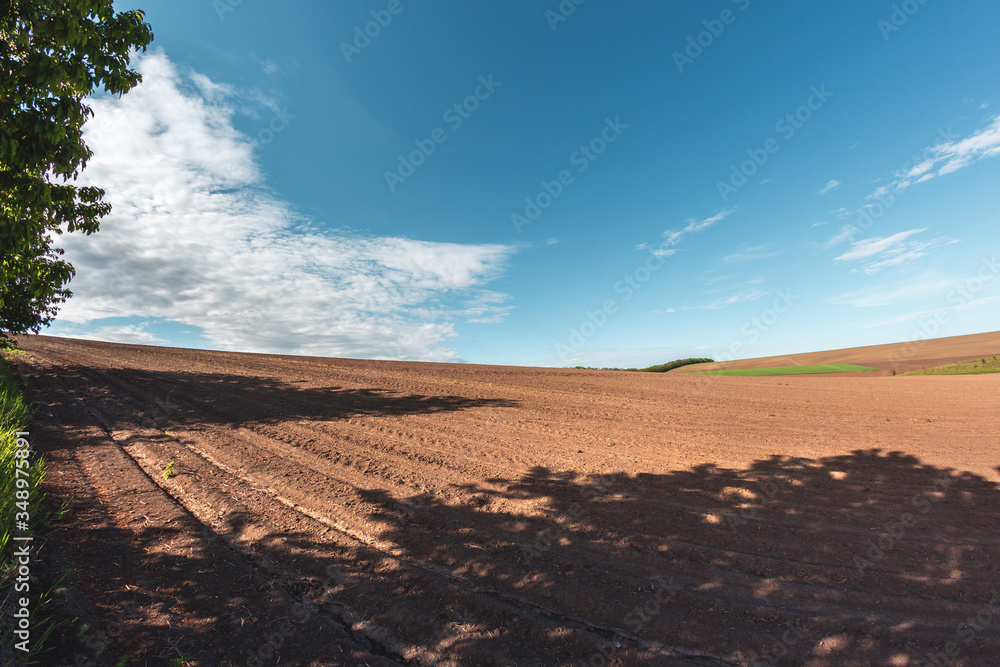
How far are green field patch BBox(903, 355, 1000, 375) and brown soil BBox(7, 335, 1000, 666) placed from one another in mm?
30700

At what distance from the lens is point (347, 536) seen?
4.81 metres

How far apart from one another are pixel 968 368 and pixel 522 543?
4496 cm

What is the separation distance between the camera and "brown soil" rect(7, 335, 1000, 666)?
320 cm

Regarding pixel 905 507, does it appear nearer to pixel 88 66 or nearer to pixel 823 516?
pixel 823 516

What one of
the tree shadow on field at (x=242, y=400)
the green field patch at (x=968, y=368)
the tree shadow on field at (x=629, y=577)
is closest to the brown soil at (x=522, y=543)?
the tree shadow on field at (x=629, y=577)

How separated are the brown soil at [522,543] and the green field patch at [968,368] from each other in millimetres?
30700

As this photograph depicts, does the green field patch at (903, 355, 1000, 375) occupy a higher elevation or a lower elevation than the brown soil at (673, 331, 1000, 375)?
lower

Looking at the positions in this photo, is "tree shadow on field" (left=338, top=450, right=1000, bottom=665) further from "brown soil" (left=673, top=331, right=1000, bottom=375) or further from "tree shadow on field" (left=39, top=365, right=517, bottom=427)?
"brown soil" (left=673, top=331, right=1000, bottom=375)

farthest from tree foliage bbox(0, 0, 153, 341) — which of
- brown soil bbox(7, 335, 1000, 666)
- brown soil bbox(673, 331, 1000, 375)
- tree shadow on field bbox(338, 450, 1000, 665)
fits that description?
brown soil bbox(673, 331, 1000, 375)

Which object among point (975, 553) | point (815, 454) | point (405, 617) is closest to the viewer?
point (405, 617)

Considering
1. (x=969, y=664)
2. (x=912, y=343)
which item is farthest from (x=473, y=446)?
(x=912, y=343)

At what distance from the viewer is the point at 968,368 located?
30.2 metres

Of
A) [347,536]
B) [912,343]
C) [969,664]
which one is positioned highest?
[912,343]

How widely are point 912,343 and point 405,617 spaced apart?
6847cm
